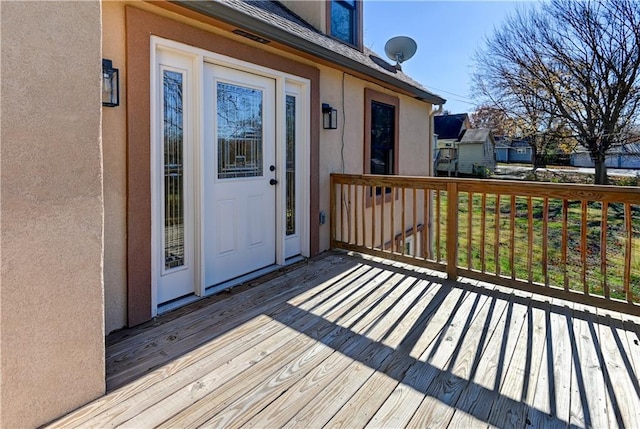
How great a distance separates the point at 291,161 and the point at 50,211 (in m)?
2.81

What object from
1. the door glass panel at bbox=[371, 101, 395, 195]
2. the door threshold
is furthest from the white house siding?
the door threshold

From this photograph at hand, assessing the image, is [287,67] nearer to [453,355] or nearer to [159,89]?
[159,89]

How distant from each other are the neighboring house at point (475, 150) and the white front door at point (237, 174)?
77.5 ft

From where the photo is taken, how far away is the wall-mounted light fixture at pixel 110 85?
2516mm

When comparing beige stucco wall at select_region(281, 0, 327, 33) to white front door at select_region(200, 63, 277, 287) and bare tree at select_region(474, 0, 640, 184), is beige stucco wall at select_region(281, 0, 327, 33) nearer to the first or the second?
white front door at select_region(200, 63, 277, 287)

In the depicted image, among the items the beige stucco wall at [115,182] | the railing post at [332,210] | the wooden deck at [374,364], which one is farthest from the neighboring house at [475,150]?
the beige stucco wall at [115,182]

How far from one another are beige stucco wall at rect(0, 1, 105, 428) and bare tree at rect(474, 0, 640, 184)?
1515 cm

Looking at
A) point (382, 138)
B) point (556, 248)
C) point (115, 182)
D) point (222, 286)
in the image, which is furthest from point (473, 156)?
point (115, 182)

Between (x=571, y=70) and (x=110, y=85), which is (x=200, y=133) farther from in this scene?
(x=571, y=70)

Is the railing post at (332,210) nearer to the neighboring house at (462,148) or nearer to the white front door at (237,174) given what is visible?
the white front door at (237,174)

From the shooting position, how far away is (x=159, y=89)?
2.90 meters

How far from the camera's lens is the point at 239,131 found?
146 inches

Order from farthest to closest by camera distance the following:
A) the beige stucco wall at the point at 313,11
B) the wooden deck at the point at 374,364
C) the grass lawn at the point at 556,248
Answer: the grass lawn at the point at 556,248 → the beige stucco wall at the point at 313,11 → the wooden deck at the point at 374,364

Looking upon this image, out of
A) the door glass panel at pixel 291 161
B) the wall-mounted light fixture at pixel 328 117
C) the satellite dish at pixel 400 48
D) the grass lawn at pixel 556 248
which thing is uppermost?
the satellite dish at pixel 400 48
